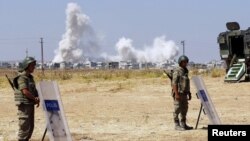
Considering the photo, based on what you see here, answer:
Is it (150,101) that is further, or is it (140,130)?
(150,101)

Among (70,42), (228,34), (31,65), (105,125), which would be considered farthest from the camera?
(70,42)

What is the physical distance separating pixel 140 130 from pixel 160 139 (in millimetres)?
1828

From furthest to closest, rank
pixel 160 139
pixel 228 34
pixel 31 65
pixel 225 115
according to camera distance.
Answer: pixel 228 34
pixel 225 115
pixel 160 139
pixel 31 65

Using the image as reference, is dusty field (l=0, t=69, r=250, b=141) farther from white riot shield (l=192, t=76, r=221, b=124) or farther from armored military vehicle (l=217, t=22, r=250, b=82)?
armored military vehicle (l=217, t=22, r=250, b=82)

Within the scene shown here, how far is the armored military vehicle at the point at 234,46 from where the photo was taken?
36.7 m

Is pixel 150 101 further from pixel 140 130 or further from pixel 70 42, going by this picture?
pixel 70 42

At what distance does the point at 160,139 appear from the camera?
14.0m

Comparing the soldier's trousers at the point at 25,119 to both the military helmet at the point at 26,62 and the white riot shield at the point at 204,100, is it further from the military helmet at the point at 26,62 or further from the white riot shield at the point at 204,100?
the white riot shield at the point at 204,100

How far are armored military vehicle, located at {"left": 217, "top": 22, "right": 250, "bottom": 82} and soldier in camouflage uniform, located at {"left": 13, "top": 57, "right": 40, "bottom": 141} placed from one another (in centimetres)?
2566

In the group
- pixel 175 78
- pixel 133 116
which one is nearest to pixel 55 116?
pixel 175 78

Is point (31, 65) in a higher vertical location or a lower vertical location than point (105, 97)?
higher

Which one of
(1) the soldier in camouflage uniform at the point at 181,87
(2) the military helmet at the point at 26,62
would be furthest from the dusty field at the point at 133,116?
(2) the military helmet at the point at 26,62

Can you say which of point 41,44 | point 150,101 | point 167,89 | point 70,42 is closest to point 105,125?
point 150,101

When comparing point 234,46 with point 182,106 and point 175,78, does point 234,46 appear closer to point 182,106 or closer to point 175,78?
point 182,106
